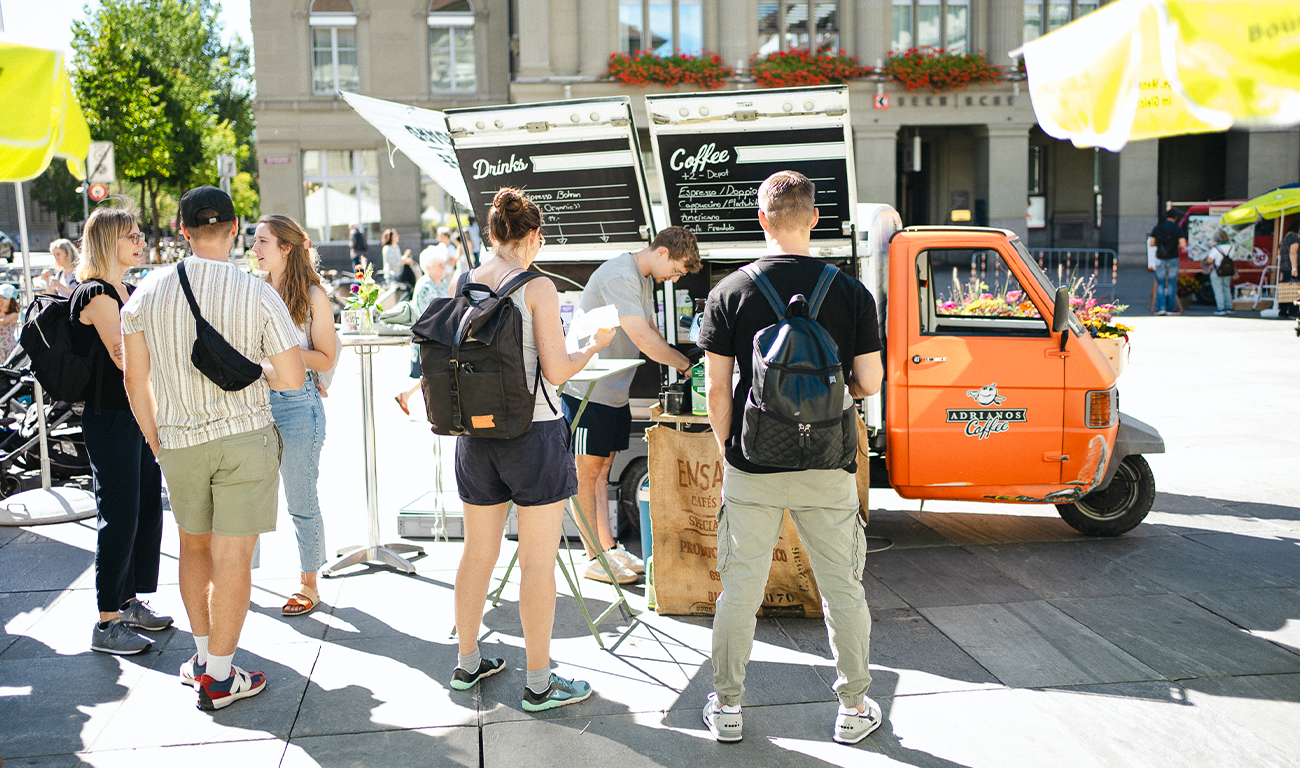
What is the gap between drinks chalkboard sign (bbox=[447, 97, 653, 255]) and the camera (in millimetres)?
6305

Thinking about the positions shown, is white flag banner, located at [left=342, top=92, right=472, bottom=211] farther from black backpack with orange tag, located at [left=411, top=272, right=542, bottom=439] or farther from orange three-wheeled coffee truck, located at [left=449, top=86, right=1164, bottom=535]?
black backpack with orange tag, located at [left=411, top=272, right=542, bottom=439]

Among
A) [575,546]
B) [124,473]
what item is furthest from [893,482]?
[124,473]

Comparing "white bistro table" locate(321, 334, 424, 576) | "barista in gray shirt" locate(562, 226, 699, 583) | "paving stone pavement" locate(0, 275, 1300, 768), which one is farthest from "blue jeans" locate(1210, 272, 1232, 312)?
"white bistro table" locate(321, 334, 424, 576)

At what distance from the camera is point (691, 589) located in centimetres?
492

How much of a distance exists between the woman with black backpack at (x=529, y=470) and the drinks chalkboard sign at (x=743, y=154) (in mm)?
2370

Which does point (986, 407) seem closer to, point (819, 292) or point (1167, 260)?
point (819, 292)

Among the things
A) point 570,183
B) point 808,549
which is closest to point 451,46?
point 570,183

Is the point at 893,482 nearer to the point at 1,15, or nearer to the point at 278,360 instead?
the point at 278,360

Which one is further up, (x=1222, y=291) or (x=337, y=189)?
(x=337, y=189)

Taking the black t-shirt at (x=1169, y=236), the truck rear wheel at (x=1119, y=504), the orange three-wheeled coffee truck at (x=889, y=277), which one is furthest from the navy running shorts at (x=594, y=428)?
the black t-shirt at (x=1169, y=236)

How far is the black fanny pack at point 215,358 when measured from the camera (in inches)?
142

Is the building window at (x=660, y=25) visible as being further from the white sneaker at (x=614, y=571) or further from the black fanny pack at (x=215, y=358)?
the black fanny pack at (x=215, y=358)

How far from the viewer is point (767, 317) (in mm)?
3457

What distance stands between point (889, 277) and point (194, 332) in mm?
3742
